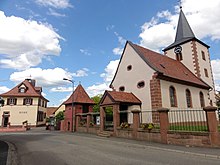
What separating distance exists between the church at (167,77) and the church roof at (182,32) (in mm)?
239

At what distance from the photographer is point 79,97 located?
26500 mm

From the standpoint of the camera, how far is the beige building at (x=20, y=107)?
1654 inches

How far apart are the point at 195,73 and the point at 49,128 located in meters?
26.0

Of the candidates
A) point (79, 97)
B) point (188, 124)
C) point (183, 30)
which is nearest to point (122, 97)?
→ point (188, 124)

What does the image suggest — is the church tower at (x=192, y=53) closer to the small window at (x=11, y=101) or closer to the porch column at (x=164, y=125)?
the porch column at (x=164, y=125)

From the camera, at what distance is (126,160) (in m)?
7.50

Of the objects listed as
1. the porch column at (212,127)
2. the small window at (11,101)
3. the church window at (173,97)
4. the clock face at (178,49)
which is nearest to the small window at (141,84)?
the church window at (173,97)

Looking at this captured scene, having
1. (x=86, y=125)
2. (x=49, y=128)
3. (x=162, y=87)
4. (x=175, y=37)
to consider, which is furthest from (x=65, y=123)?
(x=175, y=37)

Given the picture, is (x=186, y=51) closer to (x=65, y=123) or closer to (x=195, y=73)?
(x=195, y=73)

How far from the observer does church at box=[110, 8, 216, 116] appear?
1859 cm

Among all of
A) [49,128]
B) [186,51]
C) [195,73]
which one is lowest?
[49,128]

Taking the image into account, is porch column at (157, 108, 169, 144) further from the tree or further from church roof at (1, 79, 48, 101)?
church roof at (1, 79, 48, 101)

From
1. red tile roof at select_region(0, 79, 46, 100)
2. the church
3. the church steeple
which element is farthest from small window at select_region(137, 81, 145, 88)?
red tile roof at select_region(0, 79, 46, 100)

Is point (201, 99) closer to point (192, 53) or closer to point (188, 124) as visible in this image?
point (192, 53)
